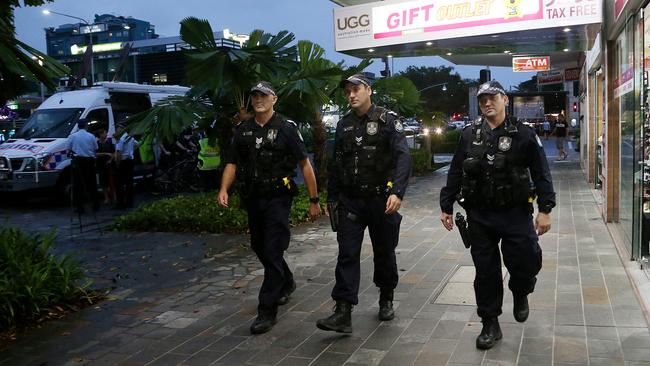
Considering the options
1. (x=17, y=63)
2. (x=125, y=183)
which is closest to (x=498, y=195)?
(x=17, y=63)

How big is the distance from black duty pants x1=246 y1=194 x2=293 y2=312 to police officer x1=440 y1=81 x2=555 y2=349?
136cm

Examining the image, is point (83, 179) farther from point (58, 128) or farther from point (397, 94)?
point (397, 94)

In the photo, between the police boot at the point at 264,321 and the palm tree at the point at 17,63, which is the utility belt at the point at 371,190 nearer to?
the police boot at the point at 264,321

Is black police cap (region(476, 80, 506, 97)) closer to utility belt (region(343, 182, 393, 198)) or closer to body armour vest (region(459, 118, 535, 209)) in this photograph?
body armour vest (region(459, 118, 535, 209))

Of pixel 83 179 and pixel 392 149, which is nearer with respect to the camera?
pixel 392 149

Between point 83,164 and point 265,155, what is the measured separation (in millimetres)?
8329

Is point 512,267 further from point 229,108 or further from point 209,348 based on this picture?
point 229,108

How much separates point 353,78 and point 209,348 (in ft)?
7.18

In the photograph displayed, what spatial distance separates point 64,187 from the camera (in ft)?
43.1

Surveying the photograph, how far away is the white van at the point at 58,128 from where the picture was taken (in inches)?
497

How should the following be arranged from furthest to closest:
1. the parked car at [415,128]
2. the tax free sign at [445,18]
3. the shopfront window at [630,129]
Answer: the parked car at [415,128] < the tax free sign at [445,18] < the shopfront window at [630,129]

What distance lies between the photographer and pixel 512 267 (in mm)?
4195

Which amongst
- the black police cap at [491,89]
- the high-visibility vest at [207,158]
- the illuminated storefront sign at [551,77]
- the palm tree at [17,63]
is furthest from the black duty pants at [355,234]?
the illuminated storefront sign at [551,77]

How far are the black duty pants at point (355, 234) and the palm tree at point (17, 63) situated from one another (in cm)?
227
